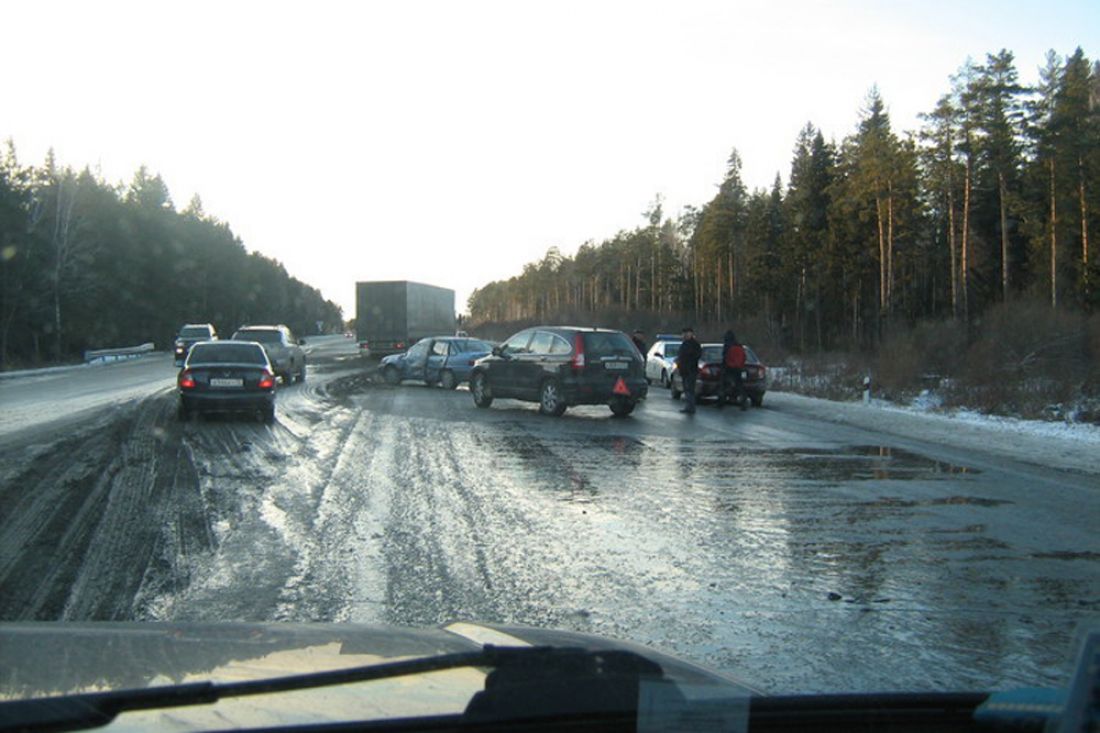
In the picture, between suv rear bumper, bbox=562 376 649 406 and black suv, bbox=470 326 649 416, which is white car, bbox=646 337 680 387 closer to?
black suv, bbox=470 326 649 416

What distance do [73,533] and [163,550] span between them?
1044mm

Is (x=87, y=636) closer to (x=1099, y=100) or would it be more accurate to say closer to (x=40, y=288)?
(x=40, y=288)

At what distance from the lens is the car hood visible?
1.86 meters

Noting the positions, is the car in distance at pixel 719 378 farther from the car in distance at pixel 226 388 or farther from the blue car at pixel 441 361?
the car in distance at pixel 226 388

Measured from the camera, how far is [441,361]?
27969 millimetres

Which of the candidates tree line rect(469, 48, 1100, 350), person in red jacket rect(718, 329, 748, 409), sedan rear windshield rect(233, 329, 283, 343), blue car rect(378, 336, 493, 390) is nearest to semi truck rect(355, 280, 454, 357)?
sedan rear windshield rect(233, 329, 283, 343)

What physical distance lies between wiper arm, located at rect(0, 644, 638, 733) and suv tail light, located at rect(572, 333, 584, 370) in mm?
16397

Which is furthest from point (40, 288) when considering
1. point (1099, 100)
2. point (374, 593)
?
point (1099, 100)

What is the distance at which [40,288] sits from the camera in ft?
168

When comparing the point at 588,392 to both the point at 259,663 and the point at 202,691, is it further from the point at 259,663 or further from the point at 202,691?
the point at 202,691

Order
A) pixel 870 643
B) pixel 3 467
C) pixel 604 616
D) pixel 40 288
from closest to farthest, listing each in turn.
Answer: pixel 870 643, pixel 604 616, pixel 3 467, pixel 40 288

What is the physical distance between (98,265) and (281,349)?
43.9m

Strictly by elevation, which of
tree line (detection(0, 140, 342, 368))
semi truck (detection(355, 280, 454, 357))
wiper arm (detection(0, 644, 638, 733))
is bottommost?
wiper arm (detection(0, 644, 638, 733))

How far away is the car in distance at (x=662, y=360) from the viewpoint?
3148cm
